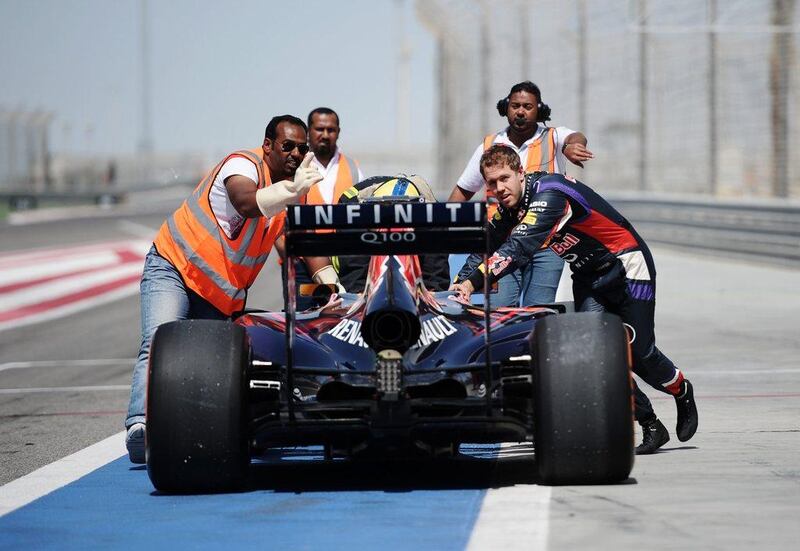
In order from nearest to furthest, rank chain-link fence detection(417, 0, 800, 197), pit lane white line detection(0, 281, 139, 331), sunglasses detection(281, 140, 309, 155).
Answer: sunglasses detection(281, 140, 309, 155), pit lane white line detection(0, 281, 139, 331), chain-link fence detection(417, 0, 800, 197)

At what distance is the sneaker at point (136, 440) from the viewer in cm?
782

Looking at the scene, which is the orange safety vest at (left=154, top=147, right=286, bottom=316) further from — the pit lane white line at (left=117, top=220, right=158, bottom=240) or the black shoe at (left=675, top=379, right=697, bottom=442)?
the pit lane white line at (left=117, top=220, right=158, bottom=240)

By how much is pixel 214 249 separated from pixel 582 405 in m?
2.40

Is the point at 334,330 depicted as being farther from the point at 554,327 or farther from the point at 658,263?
the point at 658,263

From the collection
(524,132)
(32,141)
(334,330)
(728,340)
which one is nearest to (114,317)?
(728,340)

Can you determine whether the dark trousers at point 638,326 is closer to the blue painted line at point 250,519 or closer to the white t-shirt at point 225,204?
the blue painted line at point 250,519

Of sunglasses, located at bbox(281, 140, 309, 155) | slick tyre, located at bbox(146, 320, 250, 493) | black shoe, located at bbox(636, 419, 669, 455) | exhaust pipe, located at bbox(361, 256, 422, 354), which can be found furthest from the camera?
black shoe, located at bbox(636, 419, 669, 455)

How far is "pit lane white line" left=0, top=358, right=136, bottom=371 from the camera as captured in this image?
554 inches

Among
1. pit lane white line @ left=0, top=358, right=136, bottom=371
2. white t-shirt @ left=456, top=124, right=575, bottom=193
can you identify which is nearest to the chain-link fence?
pit lane white line @ left=0, top=358, right=136, bottom=371

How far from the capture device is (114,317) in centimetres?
1933

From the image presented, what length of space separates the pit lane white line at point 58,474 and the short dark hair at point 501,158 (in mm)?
2305

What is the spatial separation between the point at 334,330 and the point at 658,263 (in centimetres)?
1710

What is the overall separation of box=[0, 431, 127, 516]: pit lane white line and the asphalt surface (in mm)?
121

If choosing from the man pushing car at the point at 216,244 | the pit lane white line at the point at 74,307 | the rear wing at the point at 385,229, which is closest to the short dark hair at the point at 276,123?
the man pushing car at the point at 216,244
